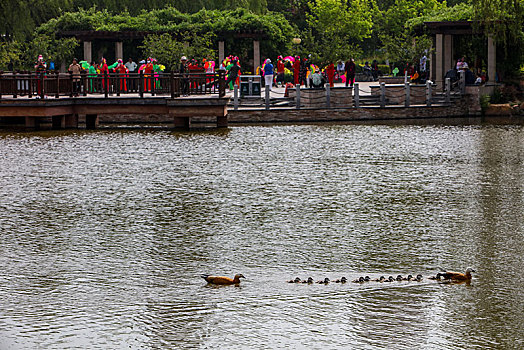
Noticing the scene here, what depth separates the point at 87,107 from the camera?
3428 centimetres

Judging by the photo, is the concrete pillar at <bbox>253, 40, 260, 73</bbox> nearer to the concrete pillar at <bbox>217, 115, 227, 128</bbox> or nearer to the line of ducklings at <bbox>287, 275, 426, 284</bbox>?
the concrete pillar at <bbox>217, 115, 227, 128</bbox>

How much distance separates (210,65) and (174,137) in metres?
12.8

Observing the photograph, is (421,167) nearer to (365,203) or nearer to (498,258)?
(365,203)

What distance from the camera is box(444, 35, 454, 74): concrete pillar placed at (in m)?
44.5

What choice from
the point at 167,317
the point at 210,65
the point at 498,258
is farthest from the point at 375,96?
the point at 167,317

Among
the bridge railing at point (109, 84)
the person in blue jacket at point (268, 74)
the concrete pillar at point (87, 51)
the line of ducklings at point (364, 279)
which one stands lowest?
the line of ducklings at point (364, 279)

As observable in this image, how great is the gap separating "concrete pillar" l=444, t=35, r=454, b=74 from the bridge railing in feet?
46.8

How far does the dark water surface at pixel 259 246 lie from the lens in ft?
34.1

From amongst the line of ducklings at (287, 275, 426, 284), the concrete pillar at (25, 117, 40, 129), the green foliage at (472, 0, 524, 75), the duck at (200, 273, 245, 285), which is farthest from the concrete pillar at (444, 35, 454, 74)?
the duck at (200, 273, 245, 285)

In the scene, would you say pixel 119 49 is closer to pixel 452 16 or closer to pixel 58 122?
pixel 452 16

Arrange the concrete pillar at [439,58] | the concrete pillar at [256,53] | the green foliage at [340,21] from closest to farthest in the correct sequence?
the concrete pillar at [439,58] < the concrete pillar at [256,53] < the green foliage at [340,21]

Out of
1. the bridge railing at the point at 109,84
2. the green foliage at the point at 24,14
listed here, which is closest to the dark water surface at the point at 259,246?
the bridge railing at the point at 109,84

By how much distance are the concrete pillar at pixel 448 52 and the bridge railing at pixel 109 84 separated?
1427cm

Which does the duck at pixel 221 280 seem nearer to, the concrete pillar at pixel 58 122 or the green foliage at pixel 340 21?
the concrete pillar at pixel 58 122
